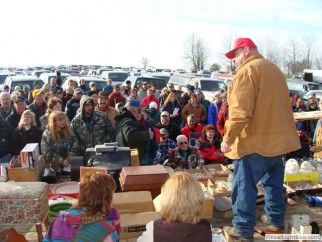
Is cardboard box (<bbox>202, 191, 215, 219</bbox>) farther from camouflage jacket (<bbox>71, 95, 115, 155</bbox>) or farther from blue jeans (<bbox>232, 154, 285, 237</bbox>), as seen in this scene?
camouflage jacket (<bbox>71, 95, 115, 155</bbox>)

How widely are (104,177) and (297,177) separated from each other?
323cm

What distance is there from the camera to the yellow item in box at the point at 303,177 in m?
4.95

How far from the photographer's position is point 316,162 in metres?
5.66

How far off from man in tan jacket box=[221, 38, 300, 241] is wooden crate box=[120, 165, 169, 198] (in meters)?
0.89

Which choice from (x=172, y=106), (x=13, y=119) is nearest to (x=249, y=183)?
(x=13, y=119)

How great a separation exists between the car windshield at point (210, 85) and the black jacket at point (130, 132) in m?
10.8

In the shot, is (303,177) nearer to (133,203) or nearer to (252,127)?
(252,127)

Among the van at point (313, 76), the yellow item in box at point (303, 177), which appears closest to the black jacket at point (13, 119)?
the yellow item in box at point (303, 177)

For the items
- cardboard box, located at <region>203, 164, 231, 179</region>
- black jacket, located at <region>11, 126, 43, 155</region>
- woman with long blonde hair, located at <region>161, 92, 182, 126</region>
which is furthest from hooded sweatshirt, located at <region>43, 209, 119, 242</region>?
woman with long blonde hair, located at <region>161, 92, 182, 126</region>

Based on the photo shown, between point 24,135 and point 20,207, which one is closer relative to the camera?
point 20,207

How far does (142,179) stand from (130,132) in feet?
3.04

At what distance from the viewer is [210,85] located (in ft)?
51.7

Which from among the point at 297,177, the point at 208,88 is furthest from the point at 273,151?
the point at 208,88

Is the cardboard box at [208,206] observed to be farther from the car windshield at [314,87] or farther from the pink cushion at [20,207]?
the car windshield at [314,87]
